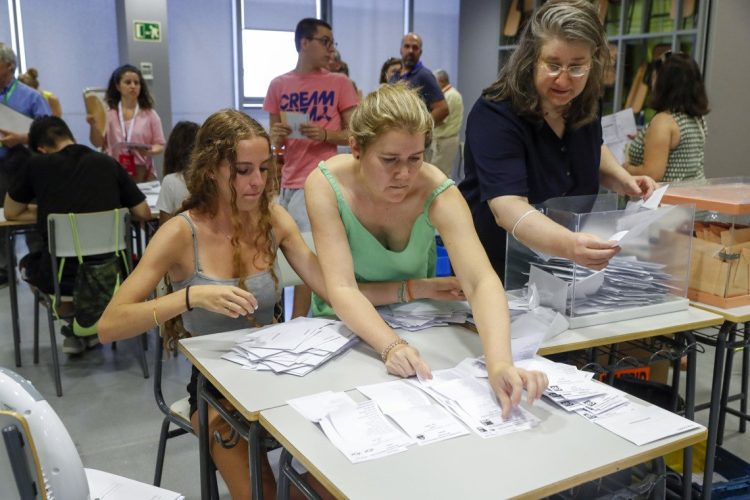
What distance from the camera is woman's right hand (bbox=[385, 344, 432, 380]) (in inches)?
57.2

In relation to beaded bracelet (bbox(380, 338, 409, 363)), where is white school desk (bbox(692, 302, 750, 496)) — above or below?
below

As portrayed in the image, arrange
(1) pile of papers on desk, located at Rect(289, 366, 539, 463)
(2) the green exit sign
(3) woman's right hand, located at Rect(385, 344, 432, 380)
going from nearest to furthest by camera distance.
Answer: (1) pile of papers on desk, located at Rect(289, 366, 539, 463) → (3) woman's right hand, located at Rect(385, 344, 432, 380) → (2) the green exit sign

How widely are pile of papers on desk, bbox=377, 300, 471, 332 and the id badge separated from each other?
3355mm

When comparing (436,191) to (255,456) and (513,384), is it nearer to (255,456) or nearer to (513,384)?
(513,384)

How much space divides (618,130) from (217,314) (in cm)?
291

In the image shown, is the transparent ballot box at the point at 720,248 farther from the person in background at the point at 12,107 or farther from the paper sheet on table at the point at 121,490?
the person in background at the point at 12,107

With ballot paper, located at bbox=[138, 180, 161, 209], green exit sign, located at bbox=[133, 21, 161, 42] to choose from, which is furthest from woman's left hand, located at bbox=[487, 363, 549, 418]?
green exit sign, located at bbox=[133, 21, 161, 42]

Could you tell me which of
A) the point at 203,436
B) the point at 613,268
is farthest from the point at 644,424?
the point at 203,436

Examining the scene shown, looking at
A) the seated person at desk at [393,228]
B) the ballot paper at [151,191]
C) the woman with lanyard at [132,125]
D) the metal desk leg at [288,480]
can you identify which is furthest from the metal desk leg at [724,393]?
the woman with lanyard at [132,125]

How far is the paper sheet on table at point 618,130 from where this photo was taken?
3902 mm

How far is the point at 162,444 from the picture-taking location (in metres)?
2.12

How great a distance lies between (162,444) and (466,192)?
1.27 metres

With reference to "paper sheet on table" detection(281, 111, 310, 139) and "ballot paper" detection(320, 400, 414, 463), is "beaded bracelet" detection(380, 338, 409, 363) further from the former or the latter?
"paper sheet on table" detection(281, 111, 310, 139)

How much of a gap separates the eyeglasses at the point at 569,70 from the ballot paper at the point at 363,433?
1.06 meters
